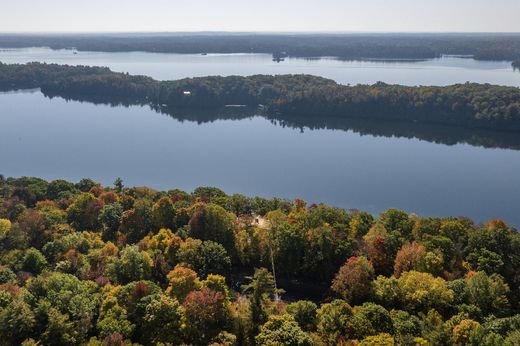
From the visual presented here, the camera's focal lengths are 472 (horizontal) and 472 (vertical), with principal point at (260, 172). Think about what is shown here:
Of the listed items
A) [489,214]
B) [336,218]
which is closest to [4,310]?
[336,218]

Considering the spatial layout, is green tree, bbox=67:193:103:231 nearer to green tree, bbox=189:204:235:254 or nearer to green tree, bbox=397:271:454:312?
green tree, bbox=189:204:235:254

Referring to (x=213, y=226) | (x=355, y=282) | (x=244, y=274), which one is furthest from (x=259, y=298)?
(x=213, y=226)

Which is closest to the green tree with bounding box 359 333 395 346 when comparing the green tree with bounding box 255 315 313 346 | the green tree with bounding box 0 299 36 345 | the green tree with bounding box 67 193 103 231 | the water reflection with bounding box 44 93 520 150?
the green tree with bounding box 255 315 313 346

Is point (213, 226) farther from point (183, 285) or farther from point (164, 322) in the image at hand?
point (164, 322)

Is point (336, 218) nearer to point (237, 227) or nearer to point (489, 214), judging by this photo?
point (237, 227)

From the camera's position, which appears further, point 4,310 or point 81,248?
point 81,248

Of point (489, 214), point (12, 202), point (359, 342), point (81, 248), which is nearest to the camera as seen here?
point (359, 342)
